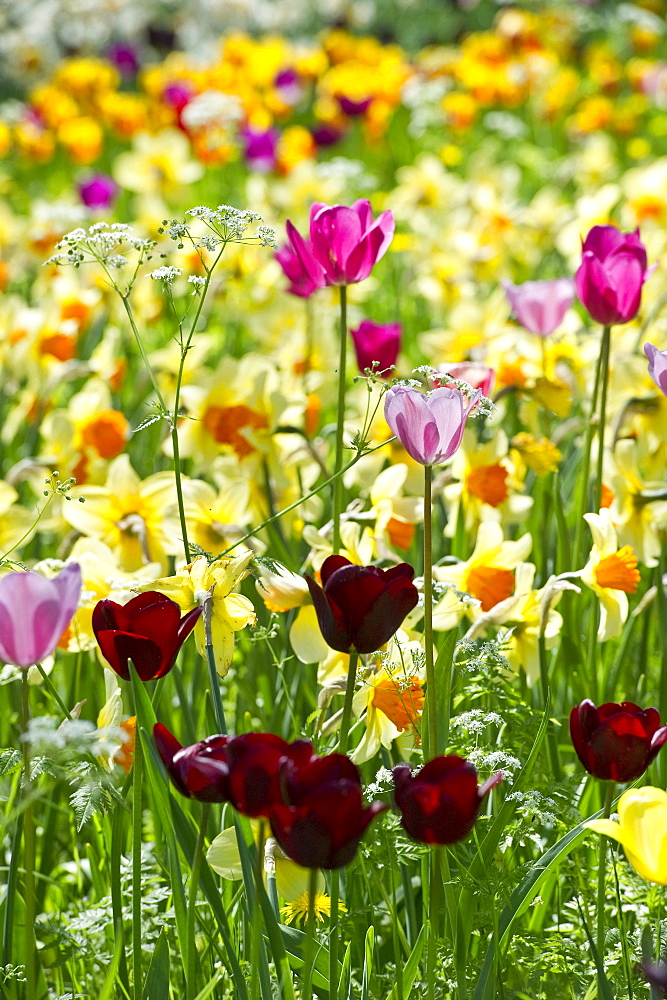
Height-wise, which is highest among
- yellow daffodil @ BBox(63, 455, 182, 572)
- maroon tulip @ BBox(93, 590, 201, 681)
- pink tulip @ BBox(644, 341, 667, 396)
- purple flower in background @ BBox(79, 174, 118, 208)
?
purple flower in background @ BBox(79, 174, 118, 208)

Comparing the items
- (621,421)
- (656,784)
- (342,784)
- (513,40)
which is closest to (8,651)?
(342,784)

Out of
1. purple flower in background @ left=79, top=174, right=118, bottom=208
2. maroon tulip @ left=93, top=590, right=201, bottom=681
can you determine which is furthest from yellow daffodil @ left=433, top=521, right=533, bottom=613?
Answer: purple flower in background @ left=79, top=174, right=118, bottom=208

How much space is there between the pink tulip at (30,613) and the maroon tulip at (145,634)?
114 millimetres

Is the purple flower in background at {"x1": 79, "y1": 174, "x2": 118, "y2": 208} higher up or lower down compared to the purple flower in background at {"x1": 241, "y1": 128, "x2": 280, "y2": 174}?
lower down

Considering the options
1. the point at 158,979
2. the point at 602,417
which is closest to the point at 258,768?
the point at 158,979

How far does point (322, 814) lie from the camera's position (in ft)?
2.84

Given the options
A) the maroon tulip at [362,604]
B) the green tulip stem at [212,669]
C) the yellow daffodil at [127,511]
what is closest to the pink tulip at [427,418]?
the maroon tulip at [362,604]

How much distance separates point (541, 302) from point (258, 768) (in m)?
1.40

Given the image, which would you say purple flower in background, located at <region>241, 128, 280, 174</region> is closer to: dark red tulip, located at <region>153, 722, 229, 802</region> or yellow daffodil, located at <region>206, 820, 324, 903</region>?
yellow daffodil, located at <region>206, 820, 324, 903</region>

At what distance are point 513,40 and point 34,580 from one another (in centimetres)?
708

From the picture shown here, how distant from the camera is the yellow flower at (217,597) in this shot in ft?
4.12

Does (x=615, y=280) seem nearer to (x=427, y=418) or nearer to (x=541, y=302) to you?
(x=541, y=302)

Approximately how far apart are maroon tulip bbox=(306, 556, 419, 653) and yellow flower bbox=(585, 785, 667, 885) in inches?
10.1

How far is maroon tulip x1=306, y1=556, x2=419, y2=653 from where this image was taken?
3.51ft
